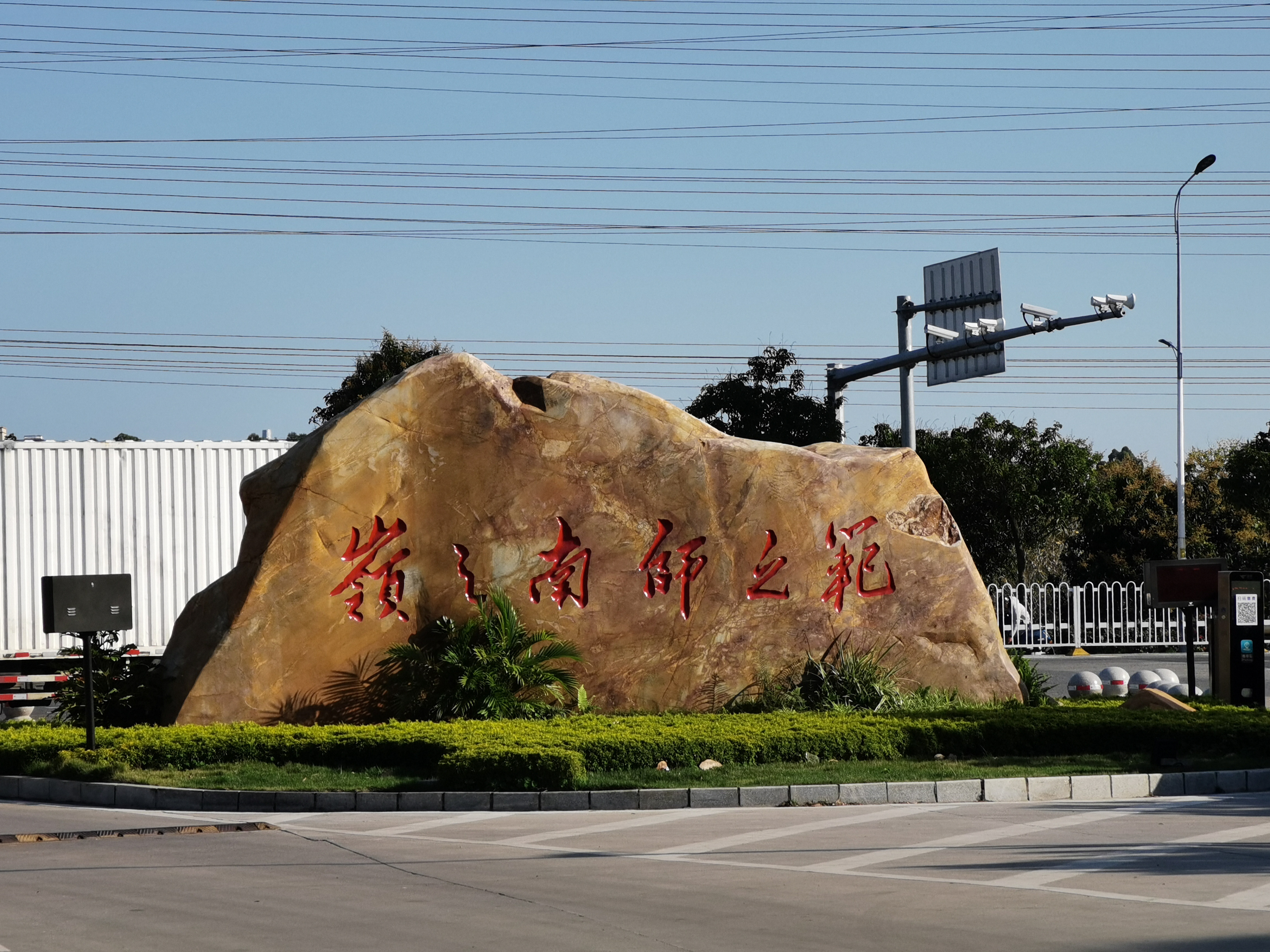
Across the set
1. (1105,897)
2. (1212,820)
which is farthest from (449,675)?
(1105,897)

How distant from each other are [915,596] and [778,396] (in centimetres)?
1496

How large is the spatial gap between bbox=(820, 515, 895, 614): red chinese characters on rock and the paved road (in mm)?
5505

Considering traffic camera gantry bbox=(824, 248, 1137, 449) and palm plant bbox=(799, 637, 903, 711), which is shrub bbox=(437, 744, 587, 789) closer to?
palm plant bbox=(799, 637, 903, 711)

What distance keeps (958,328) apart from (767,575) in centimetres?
→ 1034

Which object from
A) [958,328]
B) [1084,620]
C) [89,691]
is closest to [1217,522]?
[1084,620]

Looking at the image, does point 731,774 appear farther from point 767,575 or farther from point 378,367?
point 378,367

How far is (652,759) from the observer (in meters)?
13.0

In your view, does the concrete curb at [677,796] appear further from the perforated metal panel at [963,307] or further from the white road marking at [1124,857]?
the perforated metal panel at [963,307]

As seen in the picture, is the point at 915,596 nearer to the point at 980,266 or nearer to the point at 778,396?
the point at 980,266

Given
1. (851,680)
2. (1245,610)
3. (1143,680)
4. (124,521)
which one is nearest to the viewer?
(851,680)

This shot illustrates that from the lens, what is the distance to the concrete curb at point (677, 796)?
11734mm

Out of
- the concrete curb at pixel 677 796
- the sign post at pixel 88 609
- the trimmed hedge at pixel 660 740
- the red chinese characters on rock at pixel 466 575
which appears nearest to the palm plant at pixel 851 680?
the trimmed hedge at pixel 660 740

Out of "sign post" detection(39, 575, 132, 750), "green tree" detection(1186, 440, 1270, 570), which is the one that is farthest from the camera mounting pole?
"green tree" detection(1186, 440, 1270, 570)

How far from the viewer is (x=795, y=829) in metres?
10.4
